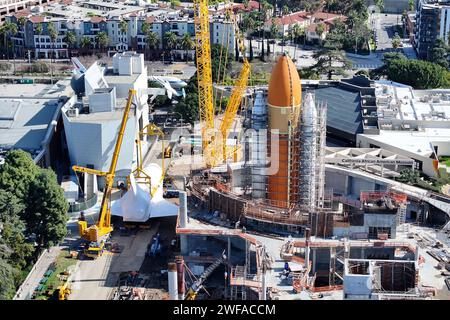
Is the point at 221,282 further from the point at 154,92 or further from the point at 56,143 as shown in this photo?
the point at 154,92

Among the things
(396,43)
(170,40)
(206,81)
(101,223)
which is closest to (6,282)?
(101,223)

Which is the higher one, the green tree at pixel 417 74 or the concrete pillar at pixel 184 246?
the green tree at pixel 417 74

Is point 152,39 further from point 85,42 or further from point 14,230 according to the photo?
point 14,230

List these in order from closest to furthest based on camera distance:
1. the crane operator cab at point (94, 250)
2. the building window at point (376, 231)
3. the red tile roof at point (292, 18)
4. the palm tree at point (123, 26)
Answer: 1. the building window at point (376, 231)
2. the crane operator cab at point (94, 250)
3. the palm tree at point (123, 26)
4. the red tile roof at point (292, 18)

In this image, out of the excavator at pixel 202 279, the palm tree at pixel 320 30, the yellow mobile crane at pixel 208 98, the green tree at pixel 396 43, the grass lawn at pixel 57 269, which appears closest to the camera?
the excavator at pixel 202 279

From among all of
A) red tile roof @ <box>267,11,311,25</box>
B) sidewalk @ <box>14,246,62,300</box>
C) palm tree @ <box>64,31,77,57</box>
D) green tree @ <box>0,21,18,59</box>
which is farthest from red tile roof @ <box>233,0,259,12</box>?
sidewalk @ <box>14,246,62,300</box>

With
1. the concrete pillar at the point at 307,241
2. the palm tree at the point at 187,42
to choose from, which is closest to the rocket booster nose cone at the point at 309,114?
the concrete pillar at the point at 307,241

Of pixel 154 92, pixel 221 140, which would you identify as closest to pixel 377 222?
pixel 221 140

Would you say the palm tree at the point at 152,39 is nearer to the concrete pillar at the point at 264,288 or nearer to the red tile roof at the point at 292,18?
the red tile roof at the point at 292,18
